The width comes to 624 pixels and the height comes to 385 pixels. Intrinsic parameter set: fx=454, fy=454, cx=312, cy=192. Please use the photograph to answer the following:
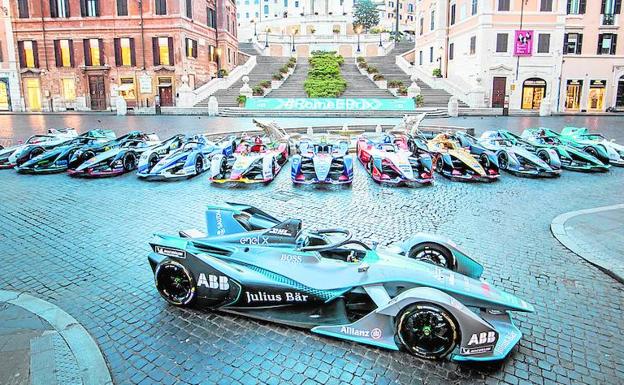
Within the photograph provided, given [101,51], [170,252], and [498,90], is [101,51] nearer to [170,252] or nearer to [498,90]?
[498,90]

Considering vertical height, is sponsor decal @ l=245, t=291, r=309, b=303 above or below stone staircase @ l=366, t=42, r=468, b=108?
below

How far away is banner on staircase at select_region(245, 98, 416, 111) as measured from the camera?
33.9 metres

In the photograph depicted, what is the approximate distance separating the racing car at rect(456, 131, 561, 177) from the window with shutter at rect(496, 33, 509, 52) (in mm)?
27852

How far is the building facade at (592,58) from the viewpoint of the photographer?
135ft

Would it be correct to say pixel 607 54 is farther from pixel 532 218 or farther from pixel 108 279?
pixel 108 279

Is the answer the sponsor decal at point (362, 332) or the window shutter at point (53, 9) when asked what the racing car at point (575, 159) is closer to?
the sponsor decal at point (362, 332)

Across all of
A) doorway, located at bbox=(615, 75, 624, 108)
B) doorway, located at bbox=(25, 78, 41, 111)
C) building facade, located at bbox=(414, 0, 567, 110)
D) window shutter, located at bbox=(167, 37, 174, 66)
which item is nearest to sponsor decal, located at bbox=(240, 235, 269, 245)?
building facade, located at bbox=(414, 0, 567, 110)

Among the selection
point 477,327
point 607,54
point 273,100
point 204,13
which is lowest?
point 477,327

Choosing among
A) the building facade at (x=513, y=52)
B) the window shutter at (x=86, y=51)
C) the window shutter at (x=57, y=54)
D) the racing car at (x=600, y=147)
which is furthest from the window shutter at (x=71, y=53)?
the racing car at (x=600, y=147)

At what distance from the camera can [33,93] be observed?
45.2m

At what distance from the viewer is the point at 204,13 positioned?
4875 cm

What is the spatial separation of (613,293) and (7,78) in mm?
53132

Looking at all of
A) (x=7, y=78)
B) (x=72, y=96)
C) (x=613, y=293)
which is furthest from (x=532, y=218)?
(x=7, y=78)

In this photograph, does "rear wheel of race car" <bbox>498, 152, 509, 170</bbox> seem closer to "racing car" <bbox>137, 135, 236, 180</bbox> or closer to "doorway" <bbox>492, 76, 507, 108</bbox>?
"racing car" <bbox>137, 135, 236, 180</bbox>
